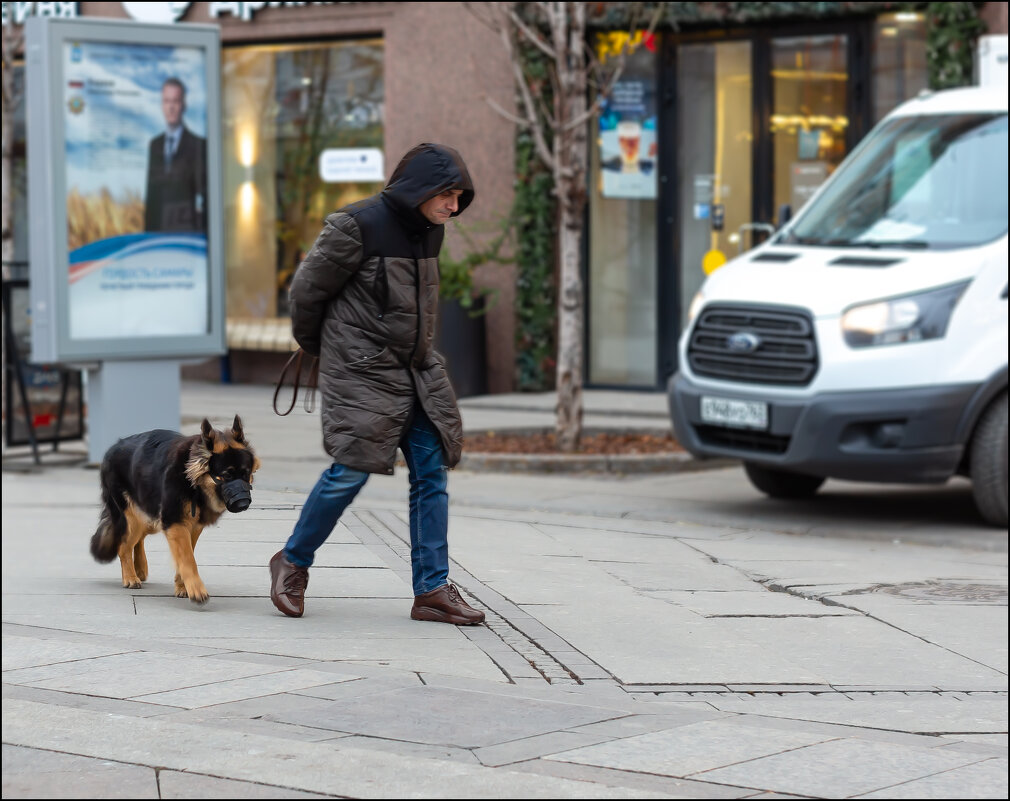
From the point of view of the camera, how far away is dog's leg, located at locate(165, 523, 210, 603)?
10.2 feet

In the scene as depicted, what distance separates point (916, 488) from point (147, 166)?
222 inches

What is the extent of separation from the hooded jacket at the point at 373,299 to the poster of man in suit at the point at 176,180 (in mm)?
6968

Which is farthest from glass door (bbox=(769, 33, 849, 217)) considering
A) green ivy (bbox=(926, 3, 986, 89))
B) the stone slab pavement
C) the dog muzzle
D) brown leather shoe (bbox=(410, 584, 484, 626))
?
the dog muzzle

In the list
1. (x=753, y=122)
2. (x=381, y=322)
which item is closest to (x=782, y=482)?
(x=381, y=322)

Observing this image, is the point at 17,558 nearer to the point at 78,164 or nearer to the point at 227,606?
the point at 227,606

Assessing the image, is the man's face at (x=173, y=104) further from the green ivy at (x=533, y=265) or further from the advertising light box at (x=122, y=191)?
the green ivy at (x=533, y=265)

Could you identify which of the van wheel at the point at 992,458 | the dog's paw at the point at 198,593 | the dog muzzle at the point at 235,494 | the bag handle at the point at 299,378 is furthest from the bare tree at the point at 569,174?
the dog muzzle at the point at 235,494

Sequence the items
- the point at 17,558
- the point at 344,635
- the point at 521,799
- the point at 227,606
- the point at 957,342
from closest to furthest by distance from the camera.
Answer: the point at 227,606, the point at 521,799, the point at 344,635, the point at 17,558, the point at 957,342

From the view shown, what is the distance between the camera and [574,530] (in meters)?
5.48

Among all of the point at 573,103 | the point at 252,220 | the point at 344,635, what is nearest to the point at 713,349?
the point at 573,103

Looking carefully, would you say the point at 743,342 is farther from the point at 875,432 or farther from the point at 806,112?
the point at 806,112

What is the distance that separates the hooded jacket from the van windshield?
533cm

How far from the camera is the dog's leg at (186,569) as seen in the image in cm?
310

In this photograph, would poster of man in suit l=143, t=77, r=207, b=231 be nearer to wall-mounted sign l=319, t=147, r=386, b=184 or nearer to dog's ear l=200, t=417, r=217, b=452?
wall-mounted sign l=319, t=147, r=386, b=184
